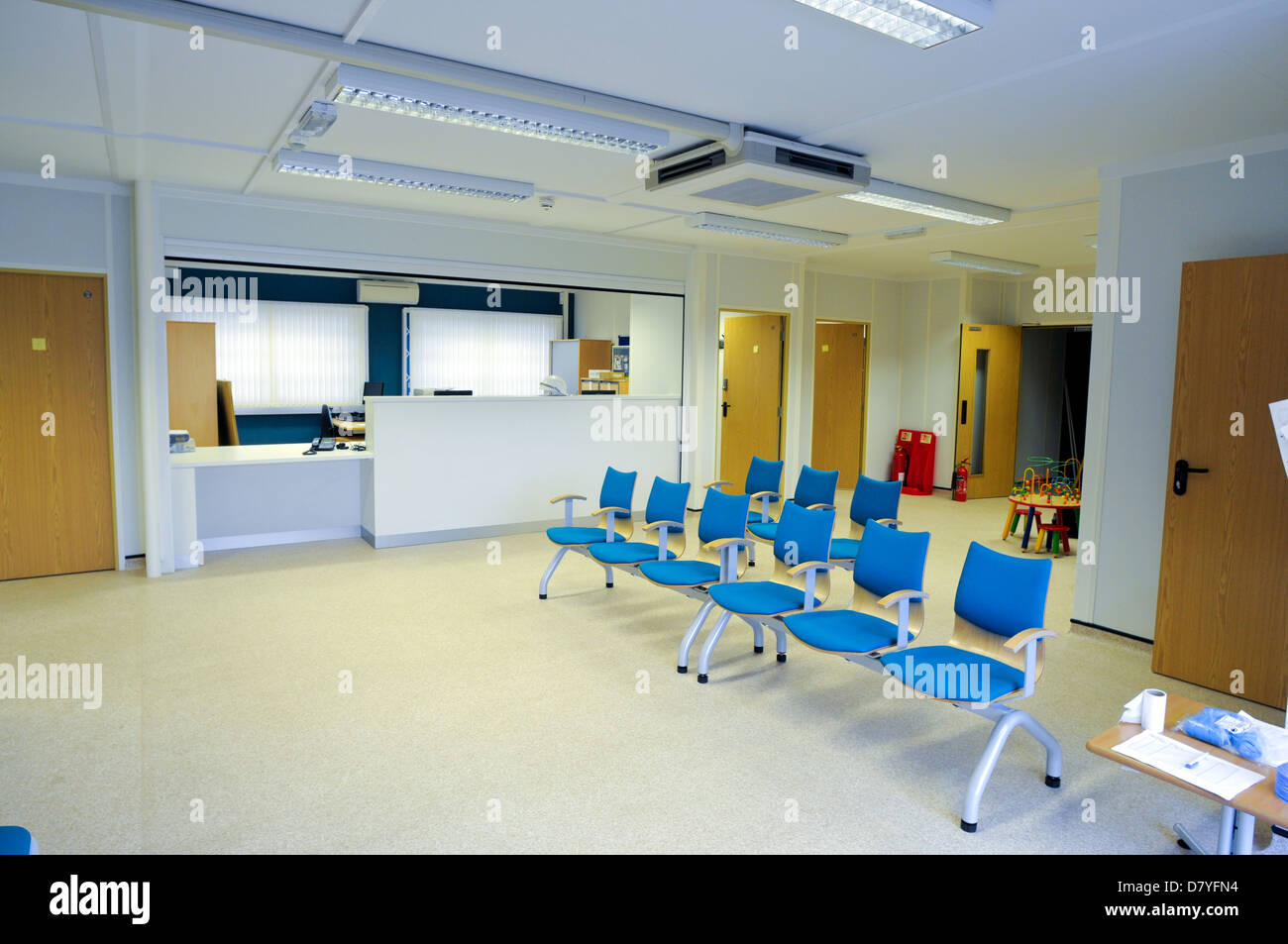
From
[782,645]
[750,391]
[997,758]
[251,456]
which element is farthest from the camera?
[750,391]

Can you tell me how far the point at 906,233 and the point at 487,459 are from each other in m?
4.30

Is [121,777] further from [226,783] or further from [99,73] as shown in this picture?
[99,73]

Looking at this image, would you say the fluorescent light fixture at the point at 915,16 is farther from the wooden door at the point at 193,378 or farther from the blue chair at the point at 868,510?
the wooden door at the point at 193,378

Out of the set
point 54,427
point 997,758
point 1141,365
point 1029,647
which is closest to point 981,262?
point 1141,365

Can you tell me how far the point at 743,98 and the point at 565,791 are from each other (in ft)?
10.6

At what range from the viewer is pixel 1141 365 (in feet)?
15.7

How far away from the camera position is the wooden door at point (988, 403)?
33.6 ft

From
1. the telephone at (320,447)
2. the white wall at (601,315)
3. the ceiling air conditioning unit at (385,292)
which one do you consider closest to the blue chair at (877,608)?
the telephone at (320,447)

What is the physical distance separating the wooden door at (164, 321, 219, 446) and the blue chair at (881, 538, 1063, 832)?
728cm

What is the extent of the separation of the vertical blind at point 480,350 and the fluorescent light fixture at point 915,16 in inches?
324

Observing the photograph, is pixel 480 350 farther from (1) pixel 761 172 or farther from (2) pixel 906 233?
(1) pixel 761 172

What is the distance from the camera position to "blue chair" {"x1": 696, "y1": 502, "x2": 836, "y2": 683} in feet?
13.1

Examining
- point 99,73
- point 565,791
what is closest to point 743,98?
point 99,73

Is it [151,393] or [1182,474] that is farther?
[151,393]
